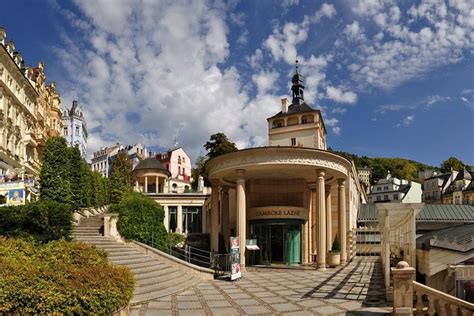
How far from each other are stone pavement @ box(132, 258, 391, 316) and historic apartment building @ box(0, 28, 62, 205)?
58.1 ft

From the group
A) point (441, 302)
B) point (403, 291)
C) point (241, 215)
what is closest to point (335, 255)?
point (241, 215)

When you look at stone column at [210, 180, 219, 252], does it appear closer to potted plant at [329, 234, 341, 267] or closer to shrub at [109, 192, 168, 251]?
shrub at [109, 192, 168, 251]

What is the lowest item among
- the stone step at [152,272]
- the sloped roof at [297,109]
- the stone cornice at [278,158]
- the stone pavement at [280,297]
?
the stone pavement at [280,297]

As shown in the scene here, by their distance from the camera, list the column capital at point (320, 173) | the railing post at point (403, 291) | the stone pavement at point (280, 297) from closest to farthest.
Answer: the railing post at point (403, 291)
the stone pavement at point (280, 297)
the column capital at point (320, 173)

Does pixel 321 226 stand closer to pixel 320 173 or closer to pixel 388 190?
pixel 320 173

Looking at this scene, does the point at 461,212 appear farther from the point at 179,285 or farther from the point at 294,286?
the point at 179,285

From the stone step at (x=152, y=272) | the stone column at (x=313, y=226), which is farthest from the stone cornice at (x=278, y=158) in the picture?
the stone step at (x=152, y=272)

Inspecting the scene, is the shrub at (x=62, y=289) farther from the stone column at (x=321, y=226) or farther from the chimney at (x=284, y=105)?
the chimney at (x=284, y=105)

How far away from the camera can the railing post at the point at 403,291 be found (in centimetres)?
980

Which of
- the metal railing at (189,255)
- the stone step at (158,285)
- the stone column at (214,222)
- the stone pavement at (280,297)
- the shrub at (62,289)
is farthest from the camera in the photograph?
the stone column at (214,222)

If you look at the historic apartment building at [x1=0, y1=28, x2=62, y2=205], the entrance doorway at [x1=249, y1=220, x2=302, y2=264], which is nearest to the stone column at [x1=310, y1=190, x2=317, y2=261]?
the entrance doorway at [x1=249, y1=220, x2=302, y2=264]

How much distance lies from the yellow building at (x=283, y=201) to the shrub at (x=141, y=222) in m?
4.23

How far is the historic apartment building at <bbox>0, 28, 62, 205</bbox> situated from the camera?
1281 inches

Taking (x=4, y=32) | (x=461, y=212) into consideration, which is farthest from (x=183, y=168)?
(x=461, y=212)
